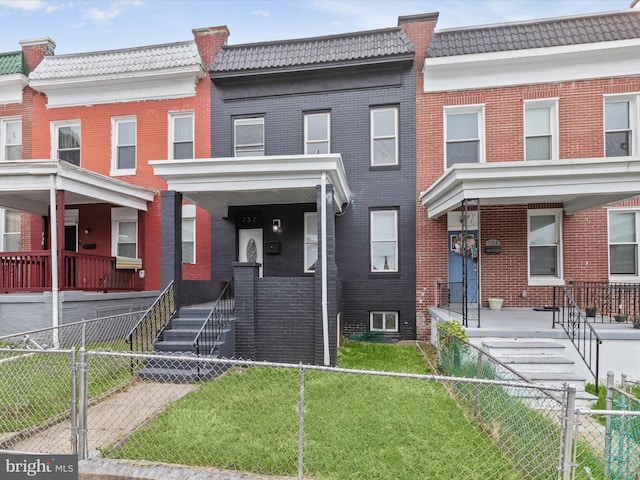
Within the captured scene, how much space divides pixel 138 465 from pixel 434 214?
8185 mm

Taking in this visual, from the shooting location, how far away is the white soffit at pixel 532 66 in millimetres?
9922

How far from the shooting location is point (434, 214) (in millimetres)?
9836

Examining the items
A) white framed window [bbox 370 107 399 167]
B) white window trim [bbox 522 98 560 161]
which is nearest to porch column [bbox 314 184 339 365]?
white framed window [bbox 370 107 399 167]

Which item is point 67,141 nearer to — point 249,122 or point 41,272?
point 41,272

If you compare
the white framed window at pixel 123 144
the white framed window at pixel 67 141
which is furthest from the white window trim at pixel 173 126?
the white framed window at pixel 67 141

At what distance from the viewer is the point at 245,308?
7.95 m

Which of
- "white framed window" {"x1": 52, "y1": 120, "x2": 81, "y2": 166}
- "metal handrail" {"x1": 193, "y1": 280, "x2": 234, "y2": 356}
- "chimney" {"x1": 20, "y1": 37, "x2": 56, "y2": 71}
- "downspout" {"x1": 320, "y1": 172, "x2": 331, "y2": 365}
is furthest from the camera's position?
"chimney" {"x1": 20, "y1": 37, "x2": 56, "y2": 71}

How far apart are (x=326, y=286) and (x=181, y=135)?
7406 mm

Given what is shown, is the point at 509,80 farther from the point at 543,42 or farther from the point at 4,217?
the point at 4,217

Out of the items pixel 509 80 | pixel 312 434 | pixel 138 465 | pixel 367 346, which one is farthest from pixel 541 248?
pixel 138 465

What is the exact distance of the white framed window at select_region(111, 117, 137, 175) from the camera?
12.2m

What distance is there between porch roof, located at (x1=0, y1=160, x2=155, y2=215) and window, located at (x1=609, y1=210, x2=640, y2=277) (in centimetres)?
1299

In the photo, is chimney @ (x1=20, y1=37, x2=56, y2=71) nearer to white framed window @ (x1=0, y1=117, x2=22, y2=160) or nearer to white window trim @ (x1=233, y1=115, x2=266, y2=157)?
white framed window @ (x1=0, y1=117, x2=22, y2=160)

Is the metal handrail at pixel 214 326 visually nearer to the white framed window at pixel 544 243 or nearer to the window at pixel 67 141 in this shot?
the white framed window at pixel 544 243
